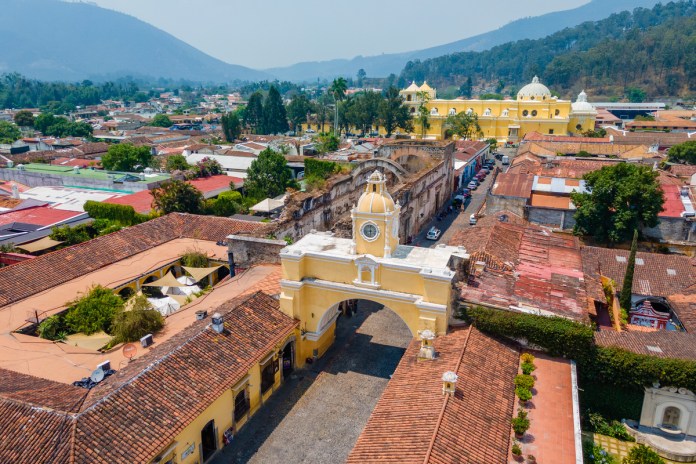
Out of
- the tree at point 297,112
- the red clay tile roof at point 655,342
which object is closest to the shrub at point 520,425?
the red clay tile roof at point 655,342

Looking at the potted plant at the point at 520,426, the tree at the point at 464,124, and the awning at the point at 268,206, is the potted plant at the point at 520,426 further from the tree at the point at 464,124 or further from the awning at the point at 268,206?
the tree at the point at 464,124

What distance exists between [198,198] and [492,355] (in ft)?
95.2

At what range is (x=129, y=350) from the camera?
62.0 ft

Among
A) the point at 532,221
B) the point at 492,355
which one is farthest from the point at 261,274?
the point at 532,221

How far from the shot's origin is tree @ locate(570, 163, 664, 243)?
1226 inches

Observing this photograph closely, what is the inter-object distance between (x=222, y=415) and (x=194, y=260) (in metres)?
13.4

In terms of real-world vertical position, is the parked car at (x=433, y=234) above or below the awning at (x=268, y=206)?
below

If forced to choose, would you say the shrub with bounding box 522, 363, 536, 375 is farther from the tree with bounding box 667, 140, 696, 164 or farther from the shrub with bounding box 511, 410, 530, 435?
the tree with bounding box 667, 140, 696, 164

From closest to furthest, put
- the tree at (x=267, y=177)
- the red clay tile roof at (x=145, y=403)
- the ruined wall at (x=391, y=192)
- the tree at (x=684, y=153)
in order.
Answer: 1. the red clay tile roof at (x=145, y=403)
2. the ruined wall at (x=391, y=192)
3. the tree at (x=267, y=177)
4. the tree at (x=684, y=153)

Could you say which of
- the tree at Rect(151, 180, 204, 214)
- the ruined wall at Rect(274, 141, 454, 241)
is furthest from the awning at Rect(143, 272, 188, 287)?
the tree at Rect(151, 180, 204, 214)

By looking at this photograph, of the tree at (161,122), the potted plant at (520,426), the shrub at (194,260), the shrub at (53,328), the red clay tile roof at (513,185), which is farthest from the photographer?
the tree at (161,122)

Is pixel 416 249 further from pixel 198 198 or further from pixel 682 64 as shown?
pixel 682 64

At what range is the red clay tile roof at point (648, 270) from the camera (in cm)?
2595

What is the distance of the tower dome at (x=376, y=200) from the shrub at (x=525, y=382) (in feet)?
25.0
